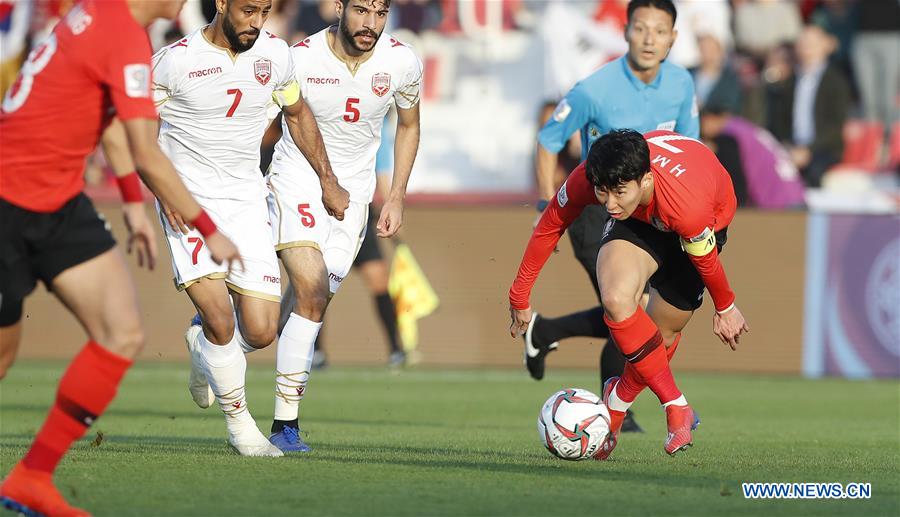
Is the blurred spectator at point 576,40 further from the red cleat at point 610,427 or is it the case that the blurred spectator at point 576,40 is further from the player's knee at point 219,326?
the player's knee at point 219,326

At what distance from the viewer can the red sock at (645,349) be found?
8.19 m

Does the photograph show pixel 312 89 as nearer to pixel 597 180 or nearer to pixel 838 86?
pixel 597 180

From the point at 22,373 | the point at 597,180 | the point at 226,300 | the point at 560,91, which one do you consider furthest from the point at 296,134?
the point at 560,91

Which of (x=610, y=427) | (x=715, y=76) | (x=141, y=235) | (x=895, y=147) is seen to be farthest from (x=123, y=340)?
(x=895, y=147)

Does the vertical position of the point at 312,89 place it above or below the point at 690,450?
above

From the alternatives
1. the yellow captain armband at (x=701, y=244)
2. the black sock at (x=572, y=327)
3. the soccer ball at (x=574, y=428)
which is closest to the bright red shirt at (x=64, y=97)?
the soccer ball at (x=574, y=428)

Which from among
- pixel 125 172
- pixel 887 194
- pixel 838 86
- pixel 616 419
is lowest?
pixel 887 194

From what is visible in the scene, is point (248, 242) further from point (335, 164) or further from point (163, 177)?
point (163, 177)

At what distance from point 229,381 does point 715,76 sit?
11936 mm

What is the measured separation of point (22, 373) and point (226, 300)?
7.43m

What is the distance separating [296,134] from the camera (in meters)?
9.01

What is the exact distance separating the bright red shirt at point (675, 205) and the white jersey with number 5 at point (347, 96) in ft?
4.89

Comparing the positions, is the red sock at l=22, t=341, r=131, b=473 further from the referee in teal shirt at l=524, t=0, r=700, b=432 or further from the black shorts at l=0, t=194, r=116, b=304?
the referee in teal shirt at l=524, t=0, r=700, b=432

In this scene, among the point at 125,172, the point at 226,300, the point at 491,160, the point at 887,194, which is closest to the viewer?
the point at 125,172
